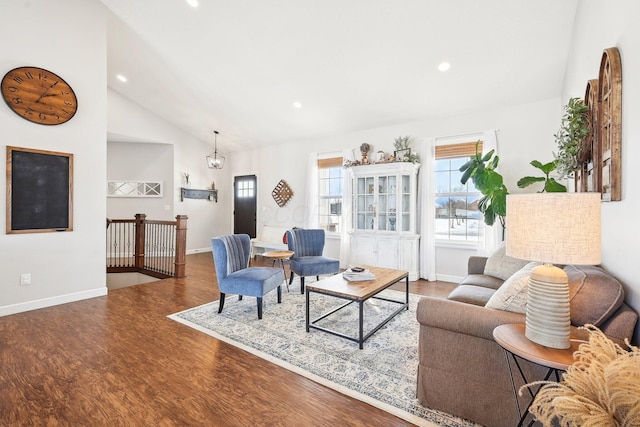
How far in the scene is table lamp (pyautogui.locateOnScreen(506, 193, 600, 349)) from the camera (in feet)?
3.91

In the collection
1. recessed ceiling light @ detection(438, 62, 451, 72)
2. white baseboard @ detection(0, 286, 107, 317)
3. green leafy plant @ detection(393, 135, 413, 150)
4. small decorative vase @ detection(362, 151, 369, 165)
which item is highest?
recessed ceiling light @ detection(438, 62, 451, 72)

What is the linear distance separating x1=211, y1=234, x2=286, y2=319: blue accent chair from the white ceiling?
250 cm

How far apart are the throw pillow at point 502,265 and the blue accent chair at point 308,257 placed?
1.90 m

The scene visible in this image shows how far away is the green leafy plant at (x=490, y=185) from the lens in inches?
147

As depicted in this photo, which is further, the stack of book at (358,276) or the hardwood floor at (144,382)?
the stack of book at (358,276)

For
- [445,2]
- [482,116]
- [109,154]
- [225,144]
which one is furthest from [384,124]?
[109,154]

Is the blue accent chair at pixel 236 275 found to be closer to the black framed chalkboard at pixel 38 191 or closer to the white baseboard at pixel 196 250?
the black framed chalkboard at pixel 38 191

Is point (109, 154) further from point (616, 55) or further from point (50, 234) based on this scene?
point (616, 55)

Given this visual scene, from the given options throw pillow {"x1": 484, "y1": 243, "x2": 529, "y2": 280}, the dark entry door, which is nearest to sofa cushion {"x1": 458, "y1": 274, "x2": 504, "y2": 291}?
throw pillow {"x1": 484, "y1": 243, "x2": 529, "y2": 280}

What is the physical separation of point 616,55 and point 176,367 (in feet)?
10.9

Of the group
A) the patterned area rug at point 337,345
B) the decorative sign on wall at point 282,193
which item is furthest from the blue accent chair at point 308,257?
the decorative sign on wall at point 282,193

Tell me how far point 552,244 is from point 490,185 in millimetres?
2902

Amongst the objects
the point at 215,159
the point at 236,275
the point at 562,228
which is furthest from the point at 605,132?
the point at 215,159

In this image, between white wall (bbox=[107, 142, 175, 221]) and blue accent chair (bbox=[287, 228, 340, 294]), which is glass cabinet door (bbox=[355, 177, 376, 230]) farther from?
white wall (bbox=[107, 142, 175, 221])
